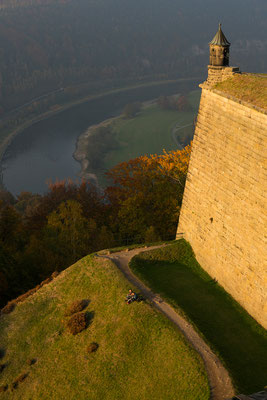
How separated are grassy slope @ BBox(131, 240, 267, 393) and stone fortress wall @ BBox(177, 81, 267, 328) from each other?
78cm

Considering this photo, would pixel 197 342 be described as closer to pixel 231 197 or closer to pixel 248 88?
pixel 231 197

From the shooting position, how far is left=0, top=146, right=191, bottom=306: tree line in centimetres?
4106

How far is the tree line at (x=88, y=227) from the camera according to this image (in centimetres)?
4106

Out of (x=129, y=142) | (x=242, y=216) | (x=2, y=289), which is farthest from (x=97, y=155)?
(x=242, y=216)

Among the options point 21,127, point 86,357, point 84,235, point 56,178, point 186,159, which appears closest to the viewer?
point 86,357

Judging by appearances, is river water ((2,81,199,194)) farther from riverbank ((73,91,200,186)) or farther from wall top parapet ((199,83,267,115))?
wall top parapet ((199,83,267,115))

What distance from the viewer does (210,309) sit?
2797 centimetres

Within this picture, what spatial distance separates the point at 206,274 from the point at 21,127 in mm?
119085

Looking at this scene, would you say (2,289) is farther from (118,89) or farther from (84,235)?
(118,89)

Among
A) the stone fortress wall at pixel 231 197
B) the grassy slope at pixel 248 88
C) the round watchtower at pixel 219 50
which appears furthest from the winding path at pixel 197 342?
the round watchtower at pixel 219 50

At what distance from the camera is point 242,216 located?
1067 inches

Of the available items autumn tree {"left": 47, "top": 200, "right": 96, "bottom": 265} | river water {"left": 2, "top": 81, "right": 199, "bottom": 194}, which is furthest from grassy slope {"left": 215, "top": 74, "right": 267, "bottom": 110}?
river water {"left": 2, "top": 81, "right": 199, "bottom": 194}

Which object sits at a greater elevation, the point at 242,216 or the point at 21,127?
the point at 242,216

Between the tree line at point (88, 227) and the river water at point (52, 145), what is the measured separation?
49094mm
